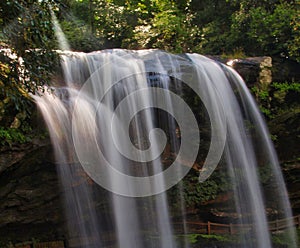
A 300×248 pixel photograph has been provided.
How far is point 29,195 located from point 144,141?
2601mm

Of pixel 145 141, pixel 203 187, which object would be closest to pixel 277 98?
pixel 203 187

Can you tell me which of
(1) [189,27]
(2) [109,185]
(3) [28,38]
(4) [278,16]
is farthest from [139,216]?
(1) [189,27]

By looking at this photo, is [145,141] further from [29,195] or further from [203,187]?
[29,195]

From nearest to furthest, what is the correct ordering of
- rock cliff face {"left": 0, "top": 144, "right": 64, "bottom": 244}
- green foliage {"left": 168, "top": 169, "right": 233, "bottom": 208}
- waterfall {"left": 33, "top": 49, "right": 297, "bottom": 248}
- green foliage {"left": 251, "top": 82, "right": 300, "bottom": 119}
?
rock cliff face {"left": 0, "top": 144, "right": 64, "bottom": 244} → waterfall {"left": 33, "top": 49, "right": 297, "bottom": 248} → green foliage {"left": 168, "top": 169, "right": 233, "bottom": 208} → green foliage {"left": 251, "top": 82, "right": 300, "bottom": 119}

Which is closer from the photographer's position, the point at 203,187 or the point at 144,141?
the point at 144,141

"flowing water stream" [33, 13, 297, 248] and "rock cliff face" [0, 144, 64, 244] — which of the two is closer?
"rock cliff face" [0, 144, 64, 244]

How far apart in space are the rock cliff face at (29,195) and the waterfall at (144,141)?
0.87 ft

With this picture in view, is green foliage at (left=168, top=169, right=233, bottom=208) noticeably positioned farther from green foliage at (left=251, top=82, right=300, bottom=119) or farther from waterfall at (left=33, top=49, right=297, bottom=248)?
green foliage at (left=251, top=82, right=300, bottom=119)

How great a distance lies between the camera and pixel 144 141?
8125 millimetres

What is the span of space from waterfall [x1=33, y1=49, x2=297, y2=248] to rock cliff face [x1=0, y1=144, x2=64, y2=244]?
27cm

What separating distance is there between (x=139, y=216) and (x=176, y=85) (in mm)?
3150

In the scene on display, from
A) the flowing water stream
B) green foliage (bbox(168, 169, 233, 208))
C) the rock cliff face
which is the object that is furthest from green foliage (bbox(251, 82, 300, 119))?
the rock cliff face

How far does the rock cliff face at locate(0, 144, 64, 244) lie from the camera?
6.75 metres

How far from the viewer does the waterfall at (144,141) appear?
24.3ft
